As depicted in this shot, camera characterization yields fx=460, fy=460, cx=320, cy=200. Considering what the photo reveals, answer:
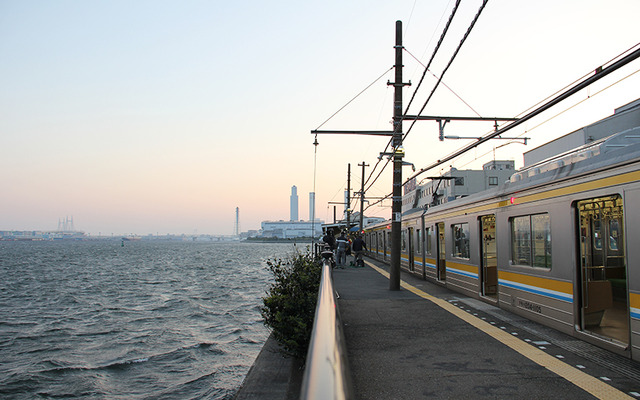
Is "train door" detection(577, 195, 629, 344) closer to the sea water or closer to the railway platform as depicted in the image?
the railway platform

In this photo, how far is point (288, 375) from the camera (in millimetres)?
7180

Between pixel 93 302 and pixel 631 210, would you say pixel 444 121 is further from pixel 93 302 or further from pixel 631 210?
pixel 93 302

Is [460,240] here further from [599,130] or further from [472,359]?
[599,130]

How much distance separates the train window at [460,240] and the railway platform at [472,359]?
8.34 ft

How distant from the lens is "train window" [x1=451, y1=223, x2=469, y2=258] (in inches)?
483

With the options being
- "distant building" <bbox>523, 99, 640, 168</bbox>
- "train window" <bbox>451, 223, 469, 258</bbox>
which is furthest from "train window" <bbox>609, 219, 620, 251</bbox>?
"distant building" <bbox>523, 99, 640, 168</bbox>

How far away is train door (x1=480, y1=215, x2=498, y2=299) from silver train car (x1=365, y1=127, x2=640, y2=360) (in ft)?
0.08

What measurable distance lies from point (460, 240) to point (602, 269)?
498 cm

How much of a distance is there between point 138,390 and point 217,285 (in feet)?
67.0

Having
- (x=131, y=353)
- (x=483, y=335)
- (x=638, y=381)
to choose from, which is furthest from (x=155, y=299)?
(x=638, y=381)

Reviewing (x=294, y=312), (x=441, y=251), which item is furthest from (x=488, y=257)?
(x=294, y=312)

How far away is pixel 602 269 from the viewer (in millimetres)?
7945

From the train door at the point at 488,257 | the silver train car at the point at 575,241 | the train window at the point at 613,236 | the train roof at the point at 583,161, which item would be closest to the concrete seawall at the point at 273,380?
the silver train car at the point at 575,241

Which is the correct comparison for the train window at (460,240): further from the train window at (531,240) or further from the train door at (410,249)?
the train door at (410,249)
